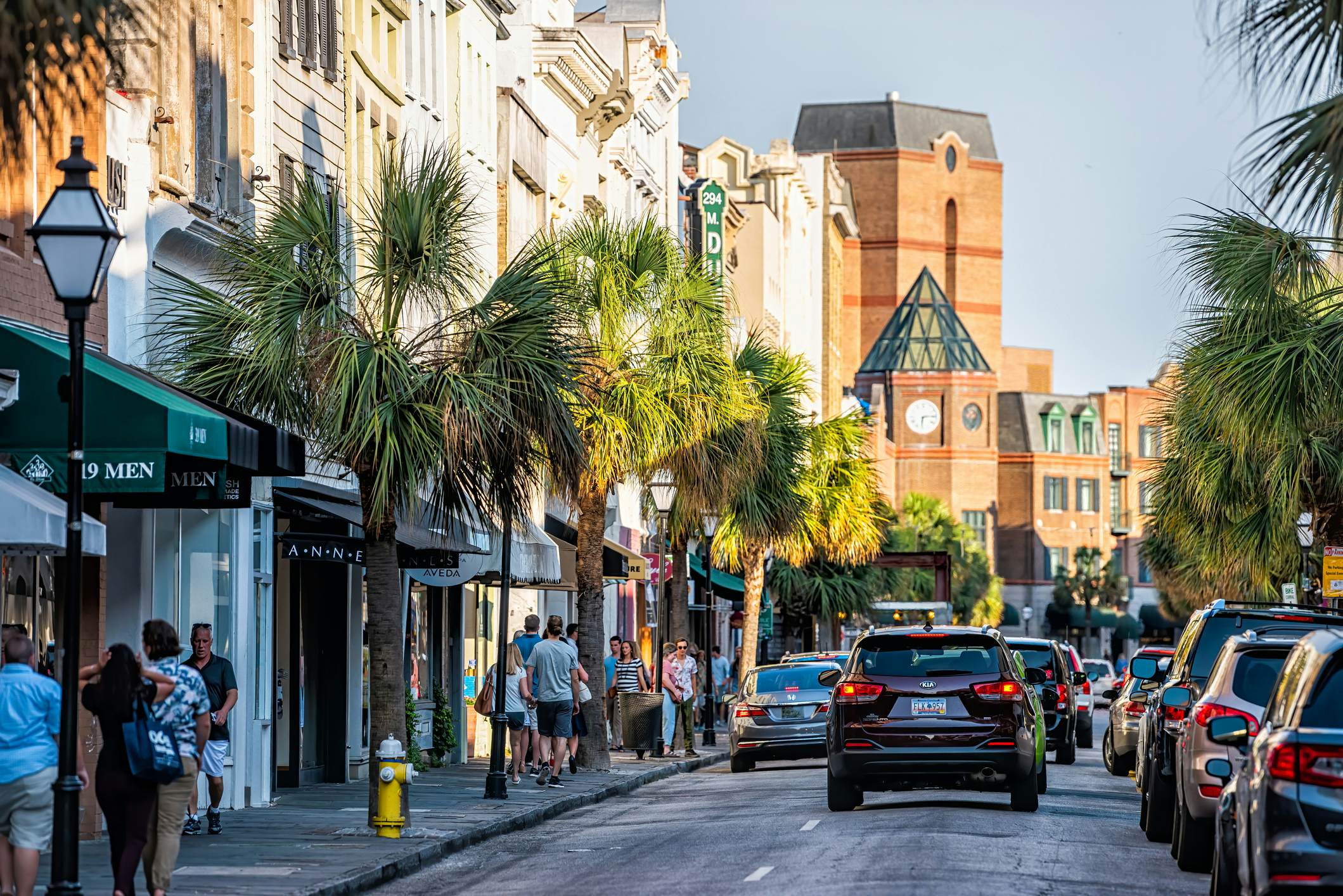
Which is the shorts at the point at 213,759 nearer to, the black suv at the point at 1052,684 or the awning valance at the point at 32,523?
the awning valance at the point at 32,523

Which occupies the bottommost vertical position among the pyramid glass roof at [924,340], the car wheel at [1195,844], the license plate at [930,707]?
the car wheel at [1195,844]

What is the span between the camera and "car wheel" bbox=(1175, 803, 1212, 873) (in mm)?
15281

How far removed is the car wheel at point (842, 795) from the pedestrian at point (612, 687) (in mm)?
13338

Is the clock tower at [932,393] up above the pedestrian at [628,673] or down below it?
above

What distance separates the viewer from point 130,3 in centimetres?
995

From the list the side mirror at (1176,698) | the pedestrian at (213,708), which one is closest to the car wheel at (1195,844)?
the side mirror at (1176,698)

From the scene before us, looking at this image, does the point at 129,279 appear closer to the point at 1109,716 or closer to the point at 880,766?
the point at 880,766

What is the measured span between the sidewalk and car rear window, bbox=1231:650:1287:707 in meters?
6.01

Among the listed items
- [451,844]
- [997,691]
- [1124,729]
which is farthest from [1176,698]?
[1124,729]

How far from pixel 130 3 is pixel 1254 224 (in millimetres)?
14671

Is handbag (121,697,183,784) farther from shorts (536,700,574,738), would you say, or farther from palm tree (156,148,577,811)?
shorts (536,700,574,738)

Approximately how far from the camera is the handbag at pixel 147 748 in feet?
39.8

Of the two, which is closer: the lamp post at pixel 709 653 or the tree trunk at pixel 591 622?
the tree trunk at pixel 591 622

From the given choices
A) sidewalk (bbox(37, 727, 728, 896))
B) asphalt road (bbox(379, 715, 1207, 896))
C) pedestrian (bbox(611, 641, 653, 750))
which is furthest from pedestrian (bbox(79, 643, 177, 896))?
pedestrian (bbox(611, 641, 653, 750))
